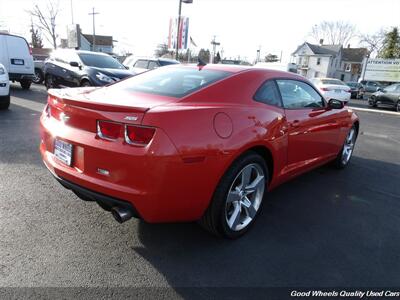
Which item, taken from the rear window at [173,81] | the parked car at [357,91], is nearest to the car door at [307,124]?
the rear window at [173,81]

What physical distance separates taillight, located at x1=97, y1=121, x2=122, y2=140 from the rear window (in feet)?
2.14

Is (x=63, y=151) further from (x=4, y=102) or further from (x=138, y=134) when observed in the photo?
(x=4, y=102)

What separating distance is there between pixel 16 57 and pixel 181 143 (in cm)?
1144

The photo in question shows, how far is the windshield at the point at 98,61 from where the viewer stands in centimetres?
1038

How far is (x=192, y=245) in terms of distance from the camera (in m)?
2.80

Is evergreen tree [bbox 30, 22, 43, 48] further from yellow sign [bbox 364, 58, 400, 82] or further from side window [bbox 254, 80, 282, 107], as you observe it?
side window [bbox 254, 80, 282, 107]

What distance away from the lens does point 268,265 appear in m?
2.61

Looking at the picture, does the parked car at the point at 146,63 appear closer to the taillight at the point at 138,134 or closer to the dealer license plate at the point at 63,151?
the dealer license plate at the point at 63,151

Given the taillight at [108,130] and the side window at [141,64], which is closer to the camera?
the taillight at [108,130]

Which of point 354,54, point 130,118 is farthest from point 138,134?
point 354,54

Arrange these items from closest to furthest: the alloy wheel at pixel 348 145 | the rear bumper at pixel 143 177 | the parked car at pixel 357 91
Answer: the rear bumper at pixel 143 177, the alloy wheel at pixel 348 145, the parked car at pixel 357 91

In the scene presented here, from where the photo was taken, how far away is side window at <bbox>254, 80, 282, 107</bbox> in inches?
124

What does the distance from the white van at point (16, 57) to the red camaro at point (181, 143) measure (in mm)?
9811

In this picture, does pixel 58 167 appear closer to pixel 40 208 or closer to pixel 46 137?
pixel 46 137
